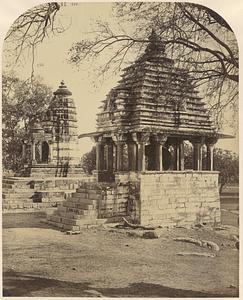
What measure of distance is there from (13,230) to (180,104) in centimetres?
171

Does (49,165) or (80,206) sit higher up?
(49,165)

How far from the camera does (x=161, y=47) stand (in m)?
4.19

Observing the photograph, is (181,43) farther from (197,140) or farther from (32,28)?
(32,28)

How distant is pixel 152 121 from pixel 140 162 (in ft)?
1.16

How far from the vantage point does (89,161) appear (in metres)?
4.29

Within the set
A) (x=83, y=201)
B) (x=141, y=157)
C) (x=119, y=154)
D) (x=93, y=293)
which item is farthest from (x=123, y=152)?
(x=93, y=293)

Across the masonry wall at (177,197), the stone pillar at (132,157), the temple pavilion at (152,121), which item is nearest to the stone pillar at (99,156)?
the temple pavilion at (152,121)

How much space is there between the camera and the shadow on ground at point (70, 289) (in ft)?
Answer: 13.3

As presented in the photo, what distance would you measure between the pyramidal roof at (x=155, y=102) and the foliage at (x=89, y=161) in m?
0.23

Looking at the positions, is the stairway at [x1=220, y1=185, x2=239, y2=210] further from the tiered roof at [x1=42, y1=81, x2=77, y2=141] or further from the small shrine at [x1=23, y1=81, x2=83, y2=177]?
the tiered roof at [x1=42, y1=81, x2=77, y2=141]

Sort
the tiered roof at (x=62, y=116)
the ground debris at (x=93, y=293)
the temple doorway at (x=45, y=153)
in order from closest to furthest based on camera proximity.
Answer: the ground debris at (x=93, y=293) < the tiered roof at (x=62, y=116) < the temple doorway at (x=45, y=153)

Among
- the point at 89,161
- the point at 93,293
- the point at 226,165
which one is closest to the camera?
the point at 93,293

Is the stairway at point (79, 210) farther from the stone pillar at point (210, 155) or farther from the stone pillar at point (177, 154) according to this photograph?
the stone pillar at point (210, 155)

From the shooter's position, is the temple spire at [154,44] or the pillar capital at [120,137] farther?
the pillar capital at [120,137]
